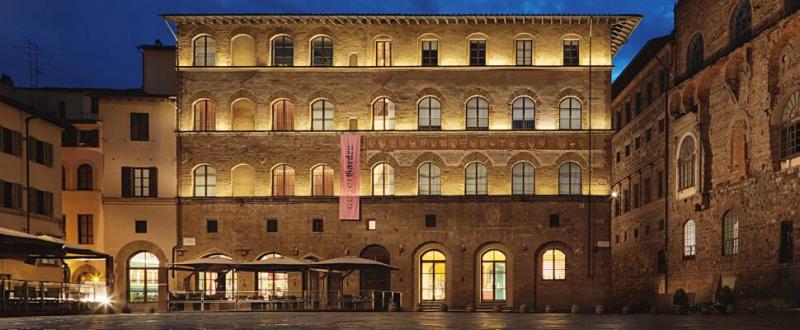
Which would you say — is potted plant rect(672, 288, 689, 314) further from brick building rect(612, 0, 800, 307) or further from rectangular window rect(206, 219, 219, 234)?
rectangular window rect(206, 219, 219, 234)

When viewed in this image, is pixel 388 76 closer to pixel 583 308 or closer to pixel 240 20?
pixel 240 20

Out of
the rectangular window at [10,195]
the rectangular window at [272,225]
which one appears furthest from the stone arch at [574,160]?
the rectangular window at [10,195]

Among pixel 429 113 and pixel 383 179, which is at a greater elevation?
pixel 429 113

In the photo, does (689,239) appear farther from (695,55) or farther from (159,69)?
(159,69)

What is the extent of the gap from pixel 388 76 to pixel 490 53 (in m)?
4.99

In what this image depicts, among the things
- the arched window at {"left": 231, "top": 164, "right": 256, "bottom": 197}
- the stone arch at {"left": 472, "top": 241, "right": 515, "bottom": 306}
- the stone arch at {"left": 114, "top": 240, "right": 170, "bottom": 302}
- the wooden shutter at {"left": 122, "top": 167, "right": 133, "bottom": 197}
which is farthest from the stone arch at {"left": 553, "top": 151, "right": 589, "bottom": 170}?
the wooden shutter at {"left": 122, "top": 167, "right": 133, "bottom": 197}

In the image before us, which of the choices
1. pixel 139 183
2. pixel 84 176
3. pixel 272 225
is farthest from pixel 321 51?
pixel 84 176

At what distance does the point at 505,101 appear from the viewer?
44.4 meters

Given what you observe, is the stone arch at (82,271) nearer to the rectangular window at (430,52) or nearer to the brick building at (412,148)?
the brick building at (412,148)

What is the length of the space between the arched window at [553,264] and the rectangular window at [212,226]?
15461 millimetres

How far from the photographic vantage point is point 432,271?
4425 centimetres

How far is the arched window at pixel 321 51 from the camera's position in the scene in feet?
147

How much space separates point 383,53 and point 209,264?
46.0 ft

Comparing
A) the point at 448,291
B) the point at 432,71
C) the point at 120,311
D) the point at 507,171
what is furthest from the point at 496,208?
the point at 120,311
